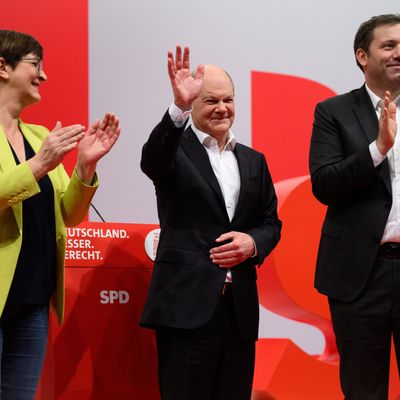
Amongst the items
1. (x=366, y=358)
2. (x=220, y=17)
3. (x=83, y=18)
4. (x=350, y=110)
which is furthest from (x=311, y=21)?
(x=366, y=358)

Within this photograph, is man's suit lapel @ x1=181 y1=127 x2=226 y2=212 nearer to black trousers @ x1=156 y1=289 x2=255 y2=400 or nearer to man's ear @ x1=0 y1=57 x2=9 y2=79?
black trousers @ x1=156 y1=289 x2=255 y2=400

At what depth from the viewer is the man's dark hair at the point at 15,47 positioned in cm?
231

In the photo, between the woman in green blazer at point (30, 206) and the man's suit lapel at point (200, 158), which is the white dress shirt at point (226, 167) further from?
the woman in green blazer at point (30, 206)

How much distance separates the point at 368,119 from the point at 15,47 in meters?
1.20

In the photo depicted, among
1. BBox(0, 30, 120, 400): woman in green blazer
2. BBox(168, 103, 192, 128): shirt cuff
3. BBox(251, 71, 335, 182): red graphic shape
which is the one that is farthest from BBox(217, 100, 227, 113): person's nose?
BBox(251, 71, 335, 182): red graphic shape

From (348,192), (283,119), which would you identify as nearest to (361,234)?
(348,192)

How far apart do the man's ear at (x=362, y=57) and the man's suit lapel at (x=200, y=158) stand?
66cm

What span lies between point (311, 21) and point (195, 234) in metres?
2.54

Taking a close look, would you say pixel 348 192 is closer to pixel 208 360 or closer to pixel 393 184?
pixel 393 184

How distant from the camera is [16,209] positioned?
7.00ft

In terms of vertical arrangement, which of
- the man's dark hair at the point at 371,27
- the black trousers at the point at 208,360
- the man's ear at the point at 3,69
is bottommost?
the black trousers at the point at 208,360

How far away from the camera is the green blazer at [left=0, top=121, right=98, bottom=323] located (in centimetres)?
205

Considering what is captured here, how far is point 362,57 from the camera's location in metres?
2.69

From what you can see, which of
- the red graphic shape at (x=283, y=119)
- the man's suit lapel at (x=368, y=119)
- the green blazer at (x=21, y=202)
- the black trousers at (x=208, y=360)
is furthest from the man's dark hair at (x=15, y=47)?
the red graphic shape at (x=283, y=119)
